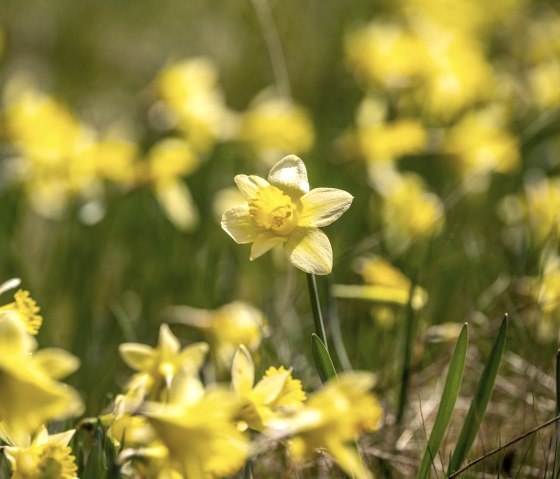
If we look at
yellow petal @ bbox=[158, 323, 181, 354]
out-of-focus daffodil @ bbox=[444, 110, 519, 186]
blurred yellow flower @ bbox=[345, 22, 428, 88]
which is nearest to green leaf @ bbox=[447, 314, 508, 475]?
yellow petal @ bbox=[158, 323, 181, 354]

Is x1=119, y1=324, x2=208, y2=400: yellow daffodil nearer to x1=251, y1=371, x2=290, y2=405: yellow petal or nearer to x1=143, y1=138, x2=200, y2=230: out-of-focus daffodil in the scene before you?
x1=251, y1=371, x2=290, y2=405: yellow petal

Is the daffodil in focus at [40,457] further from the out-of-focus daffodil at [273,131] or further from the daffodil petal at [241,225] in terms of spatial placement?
the out-of-focus daffodil at [273,131]

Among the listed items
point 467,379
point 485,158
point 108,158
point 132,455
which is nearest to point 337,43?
point 485,158

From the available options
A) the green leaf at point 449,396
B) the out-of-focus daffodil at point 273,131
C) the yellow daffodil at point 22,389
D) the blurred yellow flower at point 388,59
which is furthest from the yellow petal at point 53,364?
the blurred yellow flower at point 388,59

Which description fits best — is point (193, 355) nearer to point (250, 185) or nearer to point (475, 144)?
point (250, 185)

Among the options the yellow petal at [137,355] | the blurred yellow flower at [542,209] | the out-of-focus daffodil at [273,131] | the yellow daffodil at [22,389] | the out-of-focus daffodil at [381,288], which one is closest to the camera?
the yellow daffodil at [22,389]

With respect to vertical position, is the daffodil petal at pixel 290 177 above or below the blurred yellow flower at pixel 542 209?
above

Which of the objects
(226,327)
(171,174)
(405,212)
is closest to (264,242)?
(226,327)
